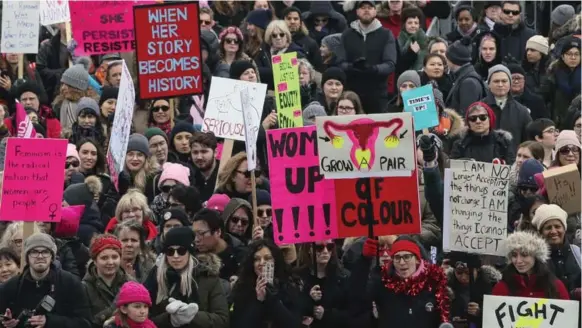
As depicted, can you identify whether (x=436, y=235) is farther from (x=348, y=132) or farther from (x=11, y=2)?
(x=11, y=2)

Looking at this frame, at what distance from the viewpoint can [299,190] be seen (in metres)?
16.2

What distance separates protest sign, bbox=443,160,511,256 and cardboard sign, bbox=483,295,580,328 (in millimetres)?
1021

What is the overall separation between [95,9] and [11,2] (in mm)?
921

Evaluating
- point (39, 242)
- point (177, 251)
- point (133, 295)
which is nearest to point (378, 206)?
point (177, 251)

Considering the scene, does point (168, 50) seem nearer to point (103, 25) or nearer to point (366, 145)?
point (103, 25)

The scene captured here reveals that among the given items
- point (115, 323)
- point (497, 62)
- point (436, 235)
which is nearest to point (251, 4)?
point (497, 62)

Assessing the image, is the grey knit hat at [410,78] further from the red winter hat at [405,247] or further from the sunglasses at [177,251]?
the sunglasses at [177,251]

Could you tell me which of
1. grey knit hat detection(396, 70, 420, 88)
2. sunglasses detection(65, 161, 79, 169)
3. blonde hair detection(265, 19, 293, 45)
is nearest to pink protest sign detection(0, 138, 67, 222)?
sunglasses detection(65, 161, 79, 169)

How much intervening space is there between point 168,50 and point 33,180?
386 centimetres

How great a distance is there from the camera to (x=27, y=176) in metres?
16.4

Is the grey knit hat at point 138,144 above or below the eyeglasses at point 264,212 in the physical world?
above

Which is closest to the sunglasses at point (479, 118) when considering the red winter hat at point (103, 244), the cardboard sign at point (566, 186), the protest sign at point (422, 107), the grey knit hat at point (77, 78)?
the protest sign at point (422, 107)

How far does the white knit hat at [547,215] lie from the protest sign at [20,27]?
7294 mm

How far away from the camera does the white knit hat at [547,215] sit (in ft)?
52.5
